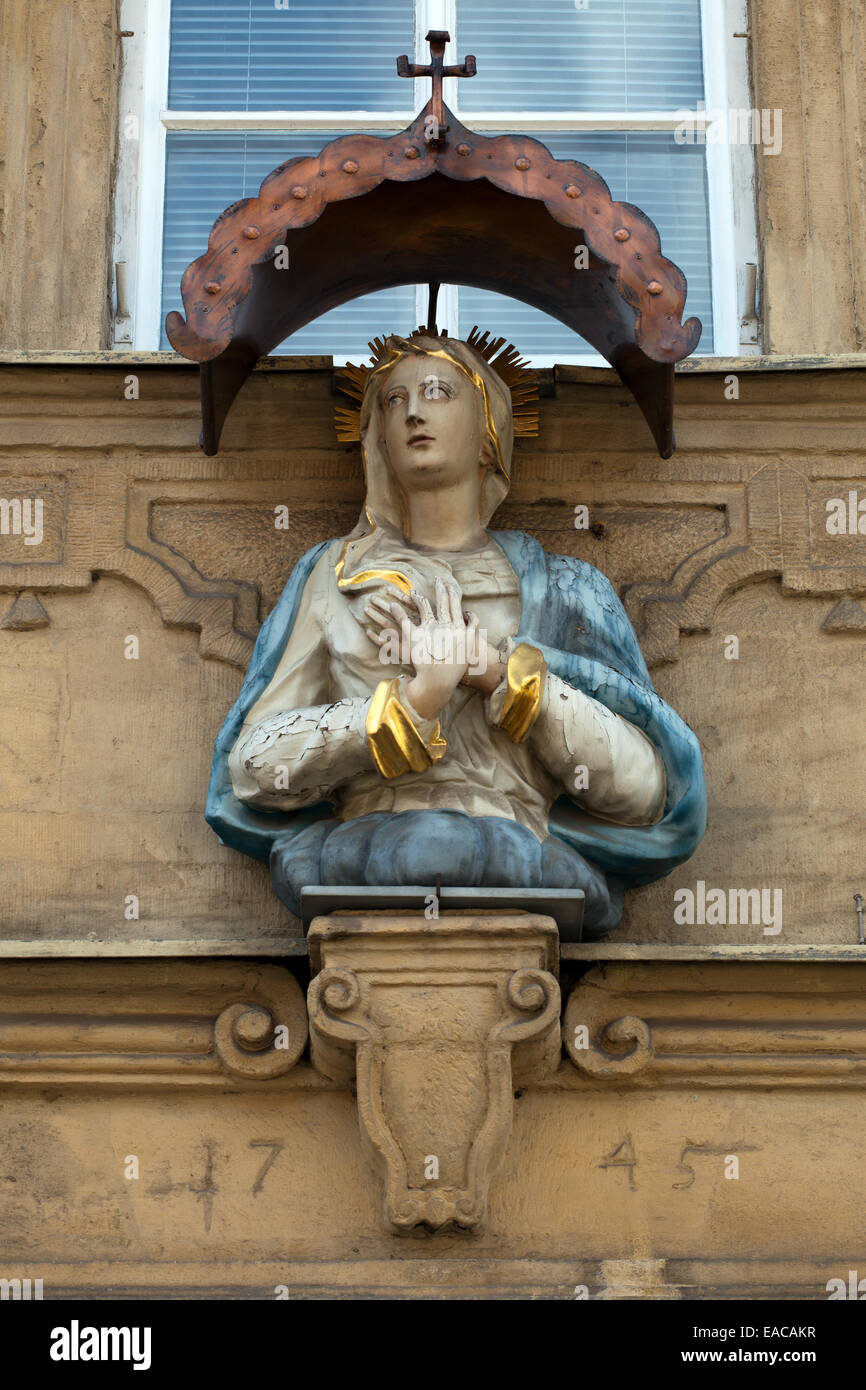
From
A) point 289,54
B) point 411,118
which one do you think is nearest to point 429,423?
point 411,118

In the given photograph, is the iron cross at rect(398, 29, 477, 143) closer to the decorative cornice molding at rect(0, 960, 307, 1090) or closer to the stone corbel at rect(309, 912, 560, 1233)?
the stone corbel at rect(309, 912, 560, 1233)

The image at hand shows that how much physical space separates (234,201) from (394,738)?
2037 millimetres

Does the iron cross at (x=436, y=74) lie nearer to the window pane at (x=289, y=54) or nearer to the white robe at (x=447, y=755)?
the white robe at (x=447, y=755)

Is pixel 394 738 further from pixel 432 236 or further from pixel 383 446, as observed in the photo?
pixel 432 236

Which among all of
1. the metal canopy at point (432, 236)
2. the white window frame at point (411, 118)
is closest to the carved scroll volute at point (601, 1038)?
the metal canopy at point (432, 236)

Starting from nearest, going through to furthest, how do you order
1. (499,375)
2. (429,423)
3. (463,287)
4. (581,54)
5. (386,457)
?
(429,423) → (386,457) → (499,375) → (463,287) → (581,54)

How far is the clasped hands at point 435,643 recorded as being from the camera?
509 cm

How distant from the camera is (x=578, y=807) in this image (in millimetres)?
5344

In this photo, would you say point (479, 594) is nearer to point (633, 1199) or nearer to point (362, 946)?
point (362, 946)

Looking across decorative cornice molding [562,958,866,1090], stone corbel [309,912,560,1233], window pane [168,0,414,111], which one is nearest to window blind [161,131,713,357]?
window pane [168,0,414,111]

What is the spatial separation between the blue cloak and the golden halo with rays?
523mm

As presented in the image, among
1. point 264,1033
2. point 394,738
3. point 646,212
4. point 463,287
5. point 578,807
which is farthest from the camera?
point 646,212

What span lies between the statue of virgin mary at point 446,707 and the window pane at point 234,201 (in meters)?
0.86

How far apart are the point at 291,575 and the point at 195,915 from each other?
74 cm
